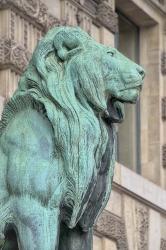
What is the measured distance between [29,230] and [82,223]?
0.66 ft

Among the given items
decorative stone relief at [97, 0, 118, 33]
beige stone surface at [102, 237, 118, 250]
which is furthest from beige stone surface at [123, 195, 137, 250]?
decorative stone relief at [97, 0, 118, 33]

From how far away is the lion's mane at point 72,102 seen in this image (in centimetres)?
465

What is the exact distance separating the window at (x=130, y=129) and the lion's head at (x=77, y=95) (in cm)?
1098

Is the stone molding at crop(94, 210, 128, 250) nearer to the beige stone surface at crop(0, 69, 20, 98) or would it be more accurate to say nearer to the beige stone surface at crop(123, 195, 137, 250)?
the beige stone surface at crop(123, 195, 137, 250)

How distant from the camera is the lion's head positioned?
465 centimetres

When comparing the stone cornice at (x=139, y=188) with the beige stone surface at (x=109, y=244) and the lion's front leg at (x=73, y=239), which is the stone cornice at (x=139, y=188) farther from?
the lion's front leg at (x=73, y=239)

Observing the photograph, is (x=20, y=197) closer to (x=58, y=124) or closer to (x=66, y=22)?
(x=58, y=124)

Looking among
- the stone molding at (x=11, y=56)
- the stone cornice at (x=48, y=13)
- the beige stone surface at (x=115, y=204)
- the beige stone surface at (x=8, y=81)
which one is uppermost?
the stone cornice at (x=48, y=13)

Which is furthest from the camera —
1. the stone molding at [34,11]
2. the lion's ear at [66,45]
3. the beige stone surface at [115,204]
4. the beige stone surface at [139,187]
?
the beige stone surface at [139,187]

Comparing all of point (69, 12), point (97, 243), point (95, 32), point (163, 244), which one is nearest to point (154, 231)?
point (163, 244)

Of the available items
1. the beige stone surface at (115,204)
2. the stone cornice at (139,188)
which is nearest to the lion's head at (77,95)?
the stone cornice at (139,188)

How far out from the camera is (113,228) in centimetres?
1457

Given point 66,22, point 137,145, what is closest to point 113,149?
point 66,22

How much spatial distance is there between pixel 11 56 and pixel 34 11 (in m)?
0.75
